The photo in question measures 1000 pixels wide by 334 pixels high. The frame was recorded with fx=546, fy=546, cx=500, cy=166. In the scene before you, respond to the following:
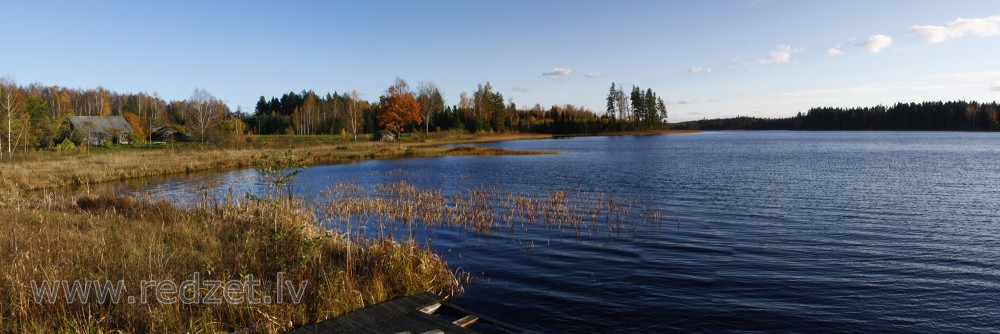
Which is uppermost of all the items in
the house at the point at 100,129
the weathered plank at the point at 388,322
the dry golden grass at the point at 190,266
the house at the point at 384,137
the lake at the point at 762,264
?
the house at the point at 100,129

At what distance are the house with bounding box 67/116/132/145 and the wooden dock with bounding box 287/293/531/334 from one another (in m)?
73.0

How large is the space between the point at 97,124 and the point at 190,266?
80016 mm

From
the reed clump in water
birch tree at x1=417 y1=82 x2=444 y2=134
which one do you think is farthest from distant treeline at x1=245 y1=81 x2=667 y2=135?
the reed clump in water

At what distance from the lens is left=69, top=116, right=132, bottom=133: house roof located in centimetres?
7006

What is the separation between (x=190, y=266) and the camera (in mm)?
10703

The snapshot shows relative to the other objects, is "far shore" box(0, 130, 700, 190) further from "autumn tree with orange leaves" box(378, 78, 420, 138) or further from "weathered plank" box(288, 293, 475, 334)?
"autumn tree with orange leaves" box(378, 78, 420, 138)

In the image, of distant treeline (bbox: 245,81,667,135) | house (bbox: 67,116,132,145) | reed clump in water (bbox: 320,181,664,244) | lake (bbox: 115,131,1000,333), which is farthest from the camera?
distant treeline (bbox: 245,81,667,135)

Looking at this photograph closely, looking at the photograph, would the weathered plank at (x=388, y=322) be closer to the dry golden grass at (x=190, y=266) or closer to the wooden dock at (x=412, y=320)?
the wooden dock at (x=412, y=320)

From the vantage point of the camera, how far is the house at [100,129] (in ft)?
229

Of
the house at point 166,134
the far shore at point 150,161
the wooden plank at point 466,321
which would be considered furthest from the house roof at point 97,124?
the wooden plank at point 466,321

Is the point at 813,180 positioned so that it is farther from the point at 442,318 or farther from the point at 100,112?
the point at 100,112

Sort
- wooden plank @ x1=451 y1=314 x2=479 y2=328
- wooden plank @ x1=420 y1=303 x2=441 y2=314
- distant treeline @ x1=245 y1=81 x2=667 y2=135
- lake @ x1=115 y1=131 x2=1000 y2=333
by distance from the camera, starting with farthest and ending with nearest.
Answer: distant treeline @ x1=245 y1=81 x2=667 y2=135, lake @ x1=115 y1=131 x2=1000 y2=333, wooden plank @ x1=420 y1=303 x2=441 y2=314, wooden plank @ x1=451 y1=314 x2=479 y2=328

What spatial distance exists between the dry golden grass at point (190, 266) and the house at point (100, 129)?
65591 mm

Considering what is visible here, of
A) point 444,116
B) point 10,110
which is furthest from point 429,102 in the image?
point 10,110
